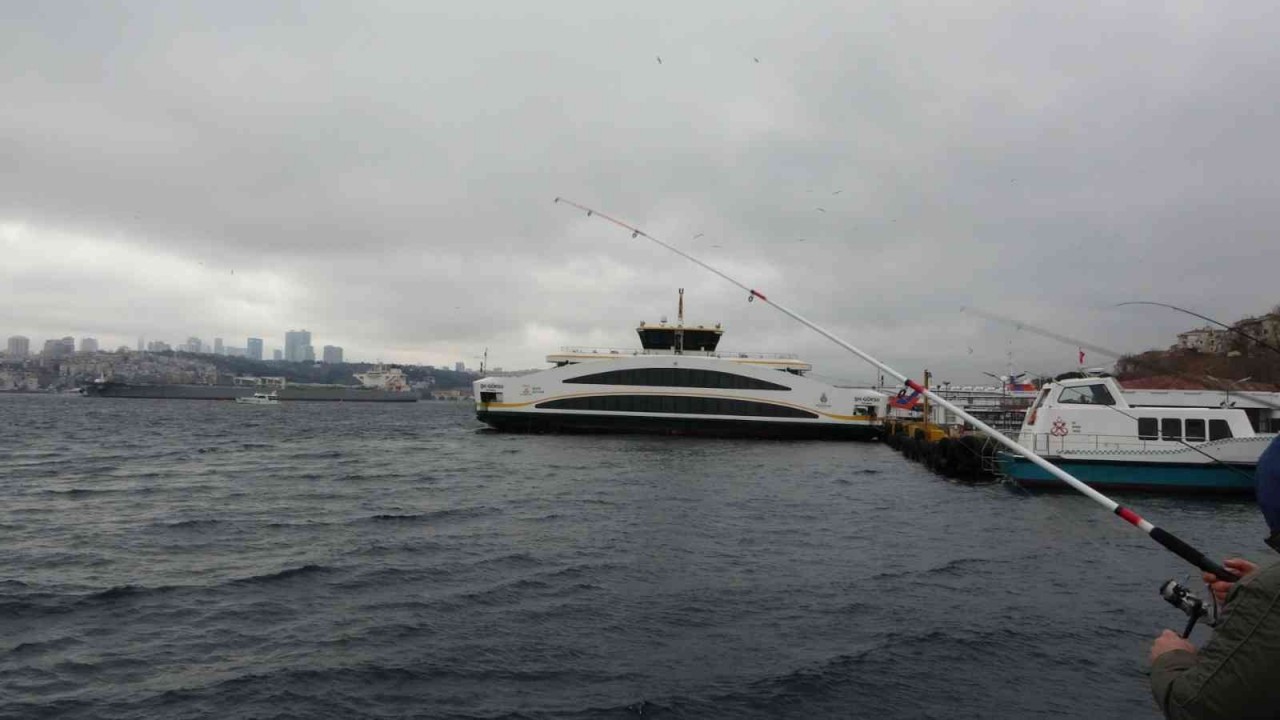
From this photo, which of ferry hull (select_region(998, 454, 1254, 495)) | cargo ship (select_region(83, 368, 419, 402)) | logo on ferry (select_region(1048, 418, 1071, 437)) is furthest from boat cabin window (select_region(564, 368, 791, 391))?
cargo ship (select_region(83, 368, 419, 402))

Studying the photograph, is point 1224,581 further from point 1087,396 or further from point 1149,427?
point 1149,427

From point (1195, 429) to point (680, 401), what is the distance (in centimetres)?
2554

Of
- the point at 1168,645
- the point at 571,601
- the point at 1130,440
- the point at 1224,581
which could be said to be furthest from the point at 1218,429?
the point at 1168,645

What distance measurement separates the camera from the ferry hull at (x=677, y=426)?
43.5 m

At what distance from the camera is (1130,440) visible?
2128 centimetres

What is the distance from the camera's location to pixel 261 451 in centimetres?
2945

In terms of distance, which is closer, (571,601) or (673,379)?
(571,601)

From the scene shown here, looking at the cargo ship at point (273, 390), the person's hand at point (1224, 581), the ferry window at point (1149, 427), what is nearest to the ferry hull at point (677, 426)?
the ferry window at point (1149, 427)

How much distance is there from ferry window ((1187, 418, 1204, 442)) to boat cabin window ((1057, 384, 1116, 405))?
203 cm

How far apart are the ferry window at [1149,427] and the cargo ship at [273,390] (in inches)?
4678

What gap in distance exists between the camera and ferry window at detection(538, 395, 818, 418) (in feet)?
143

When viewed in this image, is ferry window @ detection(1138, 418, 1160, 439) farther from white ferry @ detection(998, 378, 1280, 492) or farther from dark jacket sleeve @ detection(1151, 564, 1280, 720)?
dark jacket sleeve @ detection(1151, 564, 1280, 720)

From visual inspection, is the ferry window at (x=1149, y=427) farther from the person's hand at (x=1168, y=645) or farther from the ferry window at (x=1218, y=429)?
the person's hand at (x=1168, y=645)

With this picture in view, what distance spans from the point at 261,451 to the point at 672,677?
1044 inches
